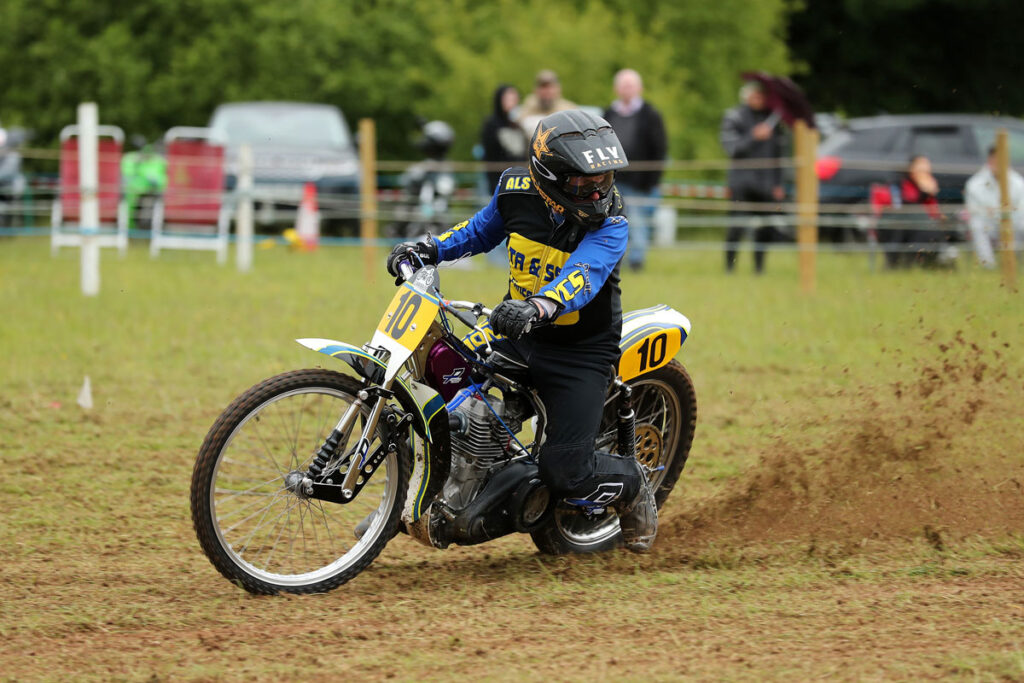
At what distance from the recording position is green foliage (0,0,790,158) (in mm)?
26438

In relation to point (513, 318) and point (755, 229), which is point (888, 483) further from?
point (755, 229)

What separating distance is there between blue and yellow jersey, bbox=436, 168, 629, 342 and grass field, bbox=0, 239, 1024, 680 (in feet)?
3.44

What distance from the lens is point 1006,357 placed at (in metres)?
8.92

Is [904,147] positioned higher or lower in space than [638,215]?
higher

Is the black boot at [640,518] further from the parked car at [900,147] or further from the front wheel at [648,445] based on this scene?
the parked car at [900,147]

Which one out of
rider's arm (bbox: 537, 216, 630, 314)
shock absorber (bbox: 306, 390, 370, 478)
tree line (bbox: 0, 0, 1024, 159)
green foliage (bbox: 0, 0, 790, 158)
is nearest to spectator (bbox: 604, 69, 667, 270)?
tree line (bbox: 0, 0, 1024, 159)

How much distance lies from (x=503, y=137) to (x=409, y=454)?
11778 millimetres

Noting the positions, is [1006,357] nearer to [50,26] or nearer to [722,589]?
[722,589]

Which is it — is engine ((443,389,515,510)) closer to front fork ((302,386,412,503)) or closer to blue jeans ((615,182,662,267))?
front fork ((302,386,412,503))

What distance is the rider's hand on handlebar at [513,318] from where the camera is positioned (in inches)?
196

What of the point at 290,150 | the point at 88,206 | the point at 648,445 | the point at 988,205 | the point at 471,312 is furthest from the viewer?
the point at 290,150

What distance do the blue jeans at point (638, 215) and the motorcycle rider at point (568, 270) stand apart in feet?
34.4

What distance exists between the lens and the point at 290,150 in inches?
814

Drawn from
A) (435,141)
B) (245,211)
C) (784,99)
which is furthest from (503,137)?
(784,99)
